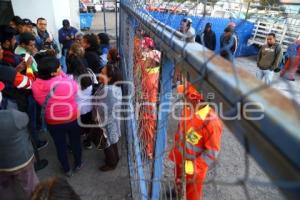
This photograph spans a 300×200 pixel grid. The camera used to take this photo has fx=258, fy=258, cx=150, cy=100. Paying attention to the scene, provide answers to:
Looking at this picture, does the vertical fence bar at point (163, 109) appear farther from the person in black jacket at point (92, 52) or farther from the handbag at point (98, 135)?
the person in black jacket at point (92, 52)

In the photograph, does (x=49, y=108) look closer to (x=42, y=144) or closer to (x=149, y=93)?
(x=149, y=93)

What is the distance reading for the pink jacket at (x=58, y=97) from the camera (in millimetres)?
2723

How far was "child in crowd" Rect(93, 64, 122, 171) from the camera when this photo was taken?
3031 millimetres

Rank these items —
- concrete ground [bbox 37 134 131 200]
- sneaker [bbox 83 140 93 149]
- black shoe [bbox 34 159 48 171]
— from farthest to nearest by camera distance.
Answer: sneaker [bbox 83 140 93 149] < black shoe [bbox 34 159 48 171] < concrete ground [bbox 37 134 131 200]

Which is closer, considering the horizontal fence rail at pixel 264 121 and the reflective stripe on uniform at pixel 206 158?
the horizontal fence rail at pixel 264 121

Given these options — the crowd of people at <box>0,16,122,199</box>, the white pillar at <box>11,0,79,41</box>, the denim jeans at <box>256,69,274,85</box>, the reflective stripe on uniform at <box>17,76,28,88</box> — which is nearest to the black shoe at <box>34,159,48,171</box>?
the crowd of people at <box>0,16,122,199</box>

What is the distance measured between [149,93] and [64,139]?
4.37ft

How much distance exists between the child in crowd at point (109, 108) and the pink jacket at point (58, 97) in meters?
0.35

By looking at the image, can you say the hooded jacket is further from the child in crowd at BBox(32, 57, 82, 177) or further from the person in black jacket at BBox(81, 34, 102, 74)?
the child in crowd at BBox(32, 57, 82, 177)

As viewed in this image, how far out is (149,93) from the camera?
7.87 ft

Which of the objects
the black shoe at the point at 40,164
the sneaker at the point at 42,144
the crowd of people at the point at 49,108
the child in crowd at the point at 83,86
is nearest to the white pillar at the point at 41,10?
the crowd of people at the point at 49,108

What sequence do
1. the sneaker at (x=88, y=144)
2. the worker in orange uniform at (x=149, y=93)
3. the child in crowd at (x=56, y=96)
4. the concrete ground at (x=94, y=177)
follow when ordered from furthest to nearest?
the sneaker at (x=88, y=144) → the concrete ground at (x=94, y=177) → the child in crowd at (x=56, y=96) → the worker in orange uniform at (x=149, y=93)

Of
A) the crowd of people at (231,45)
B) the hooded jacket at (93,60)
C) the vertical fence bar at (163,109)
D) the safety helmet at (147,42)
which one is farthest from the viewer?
the hooded jacket at (93,60)

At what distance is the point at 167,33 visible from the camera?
1093mm
